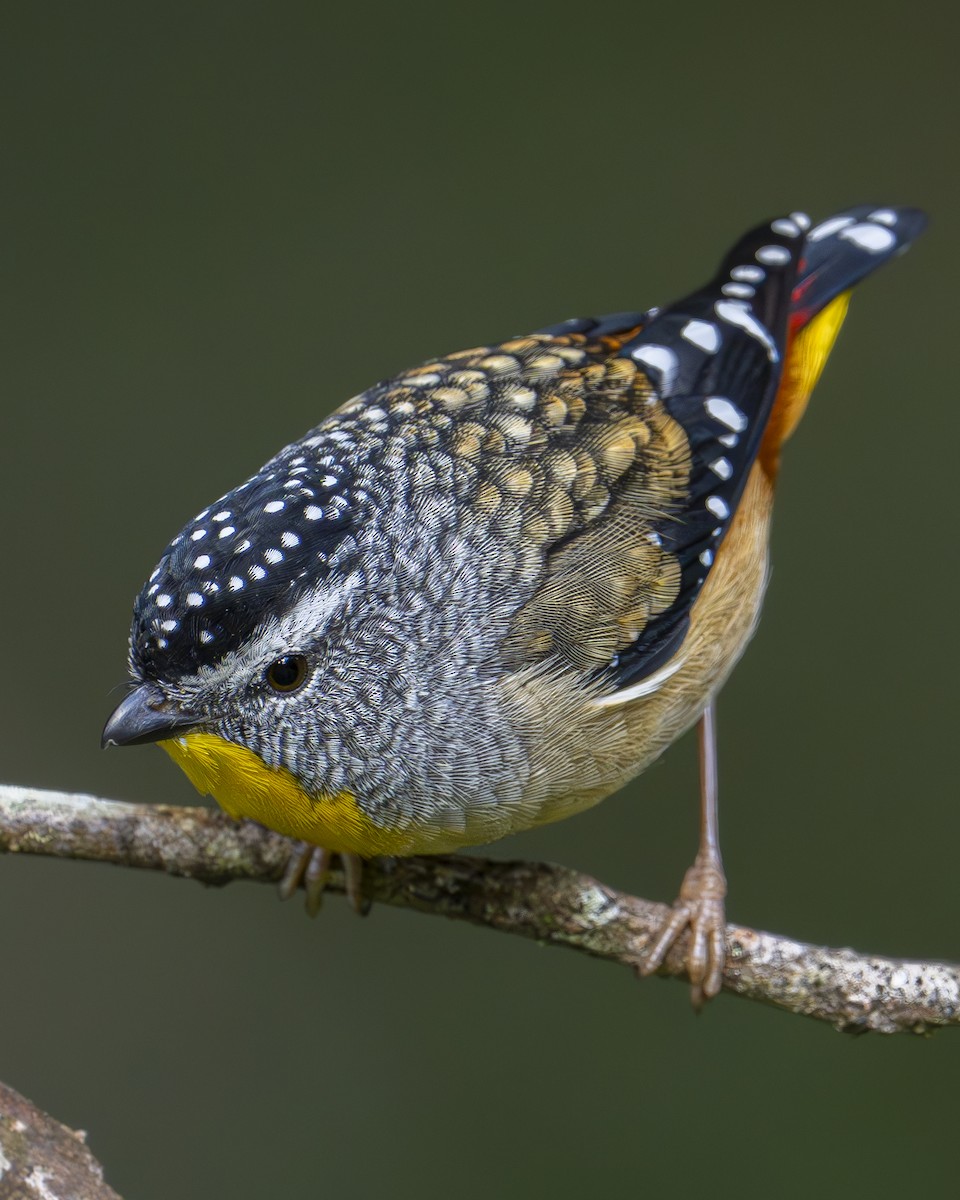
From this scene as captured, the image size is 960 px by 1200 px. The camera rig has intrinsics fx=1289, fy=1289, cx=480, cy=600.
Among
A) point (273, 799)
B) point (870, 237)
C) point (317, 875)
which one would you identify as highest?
point (870, 237)

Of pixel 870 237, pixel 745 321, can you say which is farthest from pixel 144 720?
pixel 870 237

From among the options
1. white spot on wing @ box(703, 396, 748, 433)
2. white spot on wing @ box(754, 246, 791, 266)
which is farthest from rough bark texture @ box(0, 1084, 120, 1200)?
white spot on wing @ box(754, 246, 791, 266)

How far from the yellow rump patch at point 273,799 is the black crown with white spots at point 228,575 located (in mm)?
198

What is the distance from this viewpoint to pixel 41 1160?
2166 millimetres

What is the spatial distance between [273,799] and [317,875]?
27.6 inches

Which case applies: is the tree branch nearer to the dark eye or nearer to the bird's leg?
the bird's leg

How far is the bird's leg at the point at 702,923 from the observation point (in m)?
3.14

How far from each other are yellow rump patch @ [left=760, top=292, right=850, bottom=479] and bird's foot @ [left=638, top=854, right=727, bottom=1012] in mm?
1213

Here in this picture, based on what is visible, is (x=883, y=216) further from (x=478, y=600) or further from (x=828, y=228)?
(x=478, y=600)

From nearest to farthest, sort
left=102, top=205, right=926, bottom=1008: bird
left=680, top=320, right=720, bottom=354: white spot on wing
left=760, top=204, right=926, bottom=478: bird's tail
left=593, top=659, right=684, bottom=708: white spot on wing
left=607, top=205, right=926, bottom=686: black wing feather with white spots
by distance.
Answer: left=102, top=205, right=926, bottom=1008: bird
left=593, top=659, right=684, bottom=708: white spot on wing
left=607, top=205, right=926, bottom=686: black wing feather with white spots
left=680, top=320, right=720, bottom=354: white spot on wing
left=760, top=204, right=926, bottom=478: bird's tail

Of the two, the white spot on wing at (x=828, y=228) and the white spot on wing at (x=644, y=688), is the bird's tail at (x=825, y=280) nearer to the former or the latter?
the white spot on wing at (x=828, y=228)

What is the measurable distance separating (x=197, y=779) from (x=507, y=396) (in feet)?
3.94

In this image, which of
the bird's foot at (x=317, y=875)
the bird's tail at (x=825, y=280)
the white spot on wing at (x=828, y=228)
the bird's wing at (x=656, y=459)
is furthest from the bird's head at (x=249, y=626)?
the white spot on wing at (x=828, y=228)

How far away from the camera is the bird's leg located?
3.14 meters
